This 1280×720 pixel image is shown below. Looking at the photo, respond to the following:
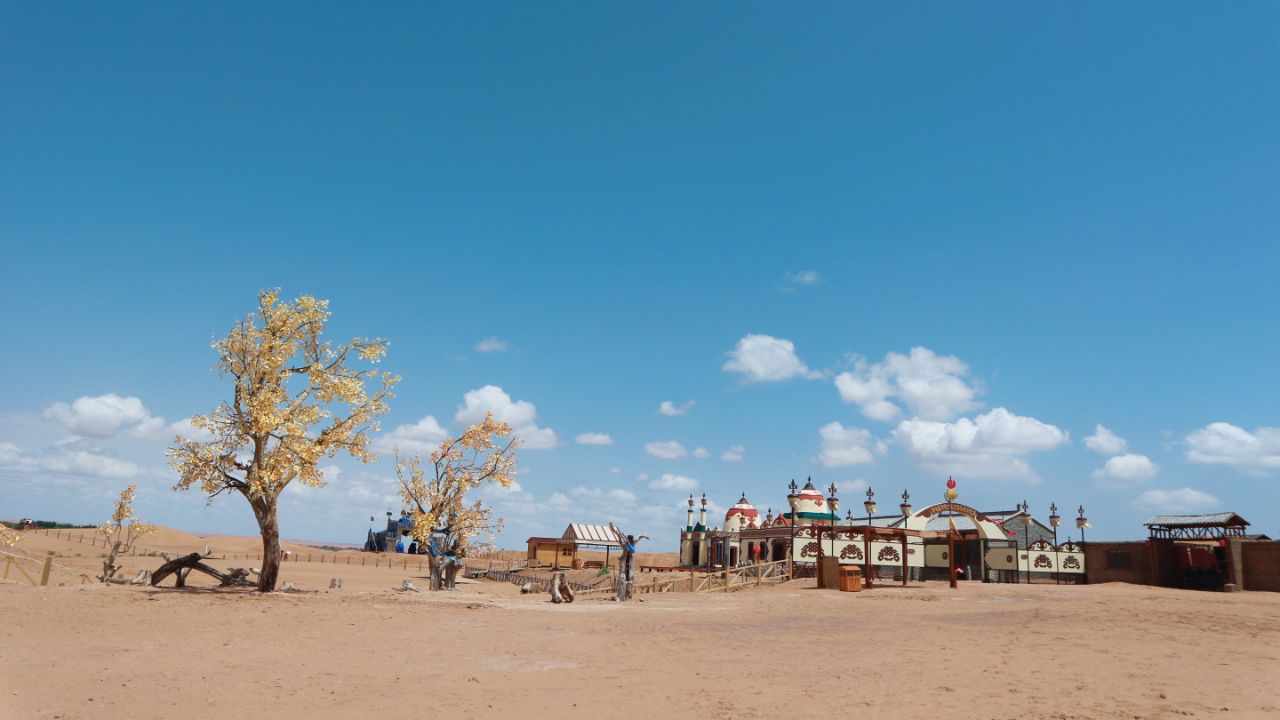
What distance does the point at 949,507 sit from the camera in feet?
168

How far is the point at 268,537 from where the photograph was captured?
26469 mm

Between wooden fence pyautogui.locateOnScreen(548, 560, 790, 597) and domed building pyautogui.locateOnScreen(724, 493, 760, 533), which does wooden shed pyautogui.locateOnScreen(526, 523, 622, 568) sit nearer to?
domed building pyautogui.locateOnScreen(724, 493, 760, 533)

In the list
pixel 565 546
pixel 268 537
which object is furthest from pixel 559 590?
pixel 565 546

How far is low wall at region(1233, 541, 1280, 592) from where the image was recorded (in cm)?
3922

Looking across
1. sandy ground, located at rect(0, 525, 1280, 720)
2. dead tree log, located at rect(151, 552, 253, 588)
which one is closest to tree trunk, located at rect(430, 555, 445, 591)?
sandy ground, located at rect(0, 525, 1280, 720)

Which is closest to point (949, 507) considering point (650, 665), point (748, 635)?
point (748, 635)

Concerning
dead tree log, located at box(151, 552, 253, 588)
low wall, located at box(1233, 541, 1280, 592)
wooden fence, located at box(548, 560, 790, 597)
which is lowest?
wooden fence, located at box(548, 560, 790, 597)

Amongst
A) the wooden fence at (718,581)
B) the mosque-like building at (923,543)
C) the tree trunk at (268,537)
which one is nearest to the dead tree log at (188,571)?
the tree trunk at (268,537)

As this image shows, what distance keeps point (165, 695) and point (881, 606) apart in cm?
2332

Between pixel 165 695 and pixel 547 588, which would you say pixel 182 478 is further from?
pixel 547 588

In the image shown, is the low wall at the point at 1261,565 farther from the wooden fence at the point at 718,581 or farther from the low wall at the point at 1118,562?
the wooden fence at the point at 718,581

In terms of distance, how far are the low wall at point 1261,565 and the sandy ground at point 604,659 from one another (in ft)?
58.2

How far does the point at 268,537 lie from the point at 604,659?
15876 mm

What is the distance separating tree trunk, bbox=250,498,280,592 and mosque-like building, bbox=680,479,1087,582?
27145mm
